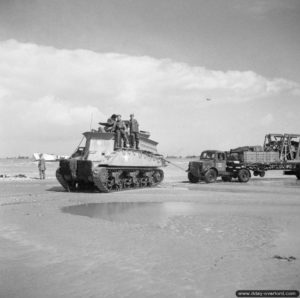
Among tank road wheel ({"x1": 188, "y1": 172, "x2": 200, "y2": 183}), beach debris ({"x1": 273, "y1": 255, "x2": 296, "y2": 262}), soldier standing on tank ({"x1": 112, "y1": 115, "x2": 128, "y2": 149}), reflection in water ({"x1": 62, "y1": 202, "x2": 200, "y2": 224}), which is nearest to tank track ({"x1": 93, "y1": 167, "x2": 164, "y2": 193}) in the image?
soldier standing on tank ({"x1": 112, "y1": 115, "x2": 128, "y2": 149})

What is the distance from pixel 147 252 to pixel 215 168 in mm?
18814

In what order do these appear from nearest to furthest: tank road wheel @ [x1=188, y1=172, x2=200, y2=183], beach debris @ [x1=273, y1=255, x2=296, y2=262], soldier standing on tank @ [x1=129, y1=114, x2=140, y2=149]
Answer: beach debris @ [x1=273, y1=255, x2=296, y2=262]
soldier standing on tank @ [x1=129, y1=114, x2=140, y2=149]
tank road wheel @ [x1=188, y1=172, x2=200, y2=183]

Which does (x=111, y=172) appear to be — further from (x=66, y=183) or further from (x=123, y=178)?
(x=66, y=183)

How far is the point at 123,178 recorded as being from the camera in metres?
19.3

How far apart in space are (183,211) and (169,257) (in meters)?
5.26

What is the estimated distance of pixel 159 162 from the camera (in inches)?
878

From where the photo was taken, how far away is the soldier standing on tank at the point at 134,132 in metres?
20.4

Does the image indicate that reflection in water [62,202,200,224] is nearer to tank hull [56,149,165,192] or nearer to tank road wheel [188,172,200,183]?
tank hull [56,149,165,192]

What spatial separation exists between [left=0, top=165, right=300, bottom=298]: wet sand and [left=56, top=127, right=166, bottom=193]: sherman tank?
5.95 meters

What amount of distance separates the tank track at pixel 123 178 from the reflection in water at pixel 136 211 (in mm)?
3836

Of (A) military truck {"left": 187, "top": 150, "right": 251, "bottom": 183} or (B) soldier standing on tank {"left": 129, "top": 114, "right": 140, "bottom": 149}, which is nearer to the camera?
(B) soldier standing on tank {"left": 129, "top": 114, "right": 140, "bottom": 149}

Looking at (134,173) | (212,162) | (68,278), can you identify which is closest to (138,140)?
(134,173)

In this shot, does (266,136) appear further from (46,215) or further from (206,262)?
(206,262)

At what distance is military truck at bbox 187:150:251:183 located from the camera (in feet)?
78.7
